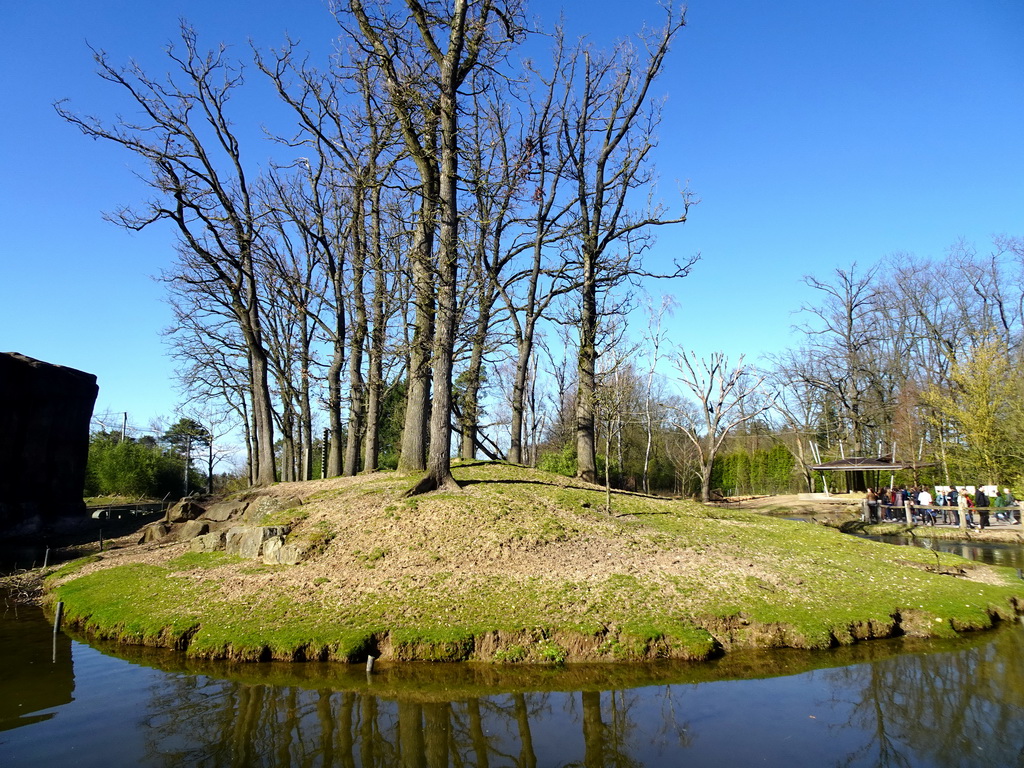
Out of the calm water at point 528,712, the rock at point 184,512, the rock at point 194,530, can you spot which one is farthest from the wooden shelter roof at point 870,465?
the rock at point 194,530

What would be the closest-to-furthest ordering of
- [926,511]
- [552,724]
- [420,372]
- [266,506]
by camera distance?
[552,724]
[266,506]
[420,372]
[926,511]

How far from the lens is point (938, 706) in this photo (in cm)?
780

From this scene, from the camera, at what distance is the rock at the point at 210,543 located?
14609 millimetres

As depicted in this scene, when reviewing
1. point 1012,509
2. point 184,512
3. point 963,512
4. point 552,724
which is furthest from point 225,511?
point 1012,509

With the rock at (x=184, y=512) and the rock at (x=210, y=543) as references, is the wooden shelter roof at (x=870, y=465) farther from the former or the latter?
the rock at (x=210, y=543)

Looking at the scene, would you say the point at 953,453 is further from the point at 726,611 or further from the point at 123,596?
the point at 123,596

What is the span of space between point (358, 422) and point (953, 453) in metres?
30.5

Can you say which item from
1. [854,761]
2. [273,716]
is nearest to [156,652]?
[273,716]

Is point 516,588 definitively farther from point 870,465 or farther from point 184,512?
point 870,465

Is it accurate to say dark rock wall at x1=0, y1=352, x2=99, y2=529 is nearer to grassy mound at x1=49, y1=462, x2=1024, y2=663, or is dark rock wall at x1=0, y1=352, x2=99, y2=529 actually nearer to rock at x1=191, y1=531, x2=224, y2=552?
grassy mound at x1=49, y1=462, x2=1024, y2=663

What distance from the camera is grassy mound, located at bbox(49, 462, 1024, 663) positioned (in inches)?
370

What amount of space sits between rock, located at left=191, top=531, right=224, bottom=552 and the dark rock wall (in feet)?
45.1

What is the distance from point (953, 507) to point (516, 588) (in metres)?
23.1

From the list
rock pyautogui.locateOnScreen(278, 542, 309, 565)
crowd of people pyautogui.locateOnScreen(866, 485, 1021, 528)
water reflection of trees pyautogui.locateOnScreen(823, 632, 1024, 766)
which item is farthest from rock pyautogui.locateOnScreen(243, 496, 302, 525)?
crowd of people pyautogui.locateOnScreen(866, 485, 1021, 528)
